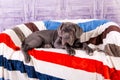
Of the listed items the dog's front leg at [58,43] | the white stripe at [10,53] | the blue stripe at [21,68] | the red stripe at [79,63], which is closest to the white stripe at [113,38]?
the red stripe at [79,63]

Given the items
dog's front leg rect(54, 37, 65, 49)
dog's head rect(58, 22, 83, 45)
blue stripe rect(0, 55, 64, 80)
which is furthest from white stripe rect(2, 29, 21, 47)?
dog's head rect(58, 22, 83, 45)

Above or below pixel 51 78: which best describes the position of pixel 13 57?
above

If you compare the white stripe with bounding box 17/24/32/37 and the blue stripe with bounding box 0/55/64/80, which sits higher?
the white stripe with bounding box 17/24/32/37

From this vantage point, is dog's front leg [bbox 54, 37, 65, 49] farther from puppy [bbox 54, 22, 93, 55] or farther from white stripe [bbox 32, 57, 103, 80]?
white stripe [bbox 32, 57, 103, 80]

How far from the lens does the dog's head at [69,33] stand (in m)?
2.14

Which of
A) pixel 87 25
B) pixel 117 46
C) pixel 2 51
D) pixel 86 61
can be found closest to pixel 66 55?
pixel 86 61

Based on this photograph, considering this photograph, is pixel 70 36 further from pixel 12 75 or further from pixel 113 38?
pixel 12 75

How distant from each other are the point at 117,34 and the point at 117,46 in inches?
8.5

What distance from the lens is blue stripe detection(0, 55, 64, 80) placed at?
2053 millimetres

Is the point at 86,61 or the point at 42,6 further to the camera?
the point at 42,6

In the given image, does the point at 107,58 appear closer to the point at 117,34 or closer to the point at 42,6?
the point at 117,34

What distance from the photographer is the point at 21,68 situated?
2109 mm

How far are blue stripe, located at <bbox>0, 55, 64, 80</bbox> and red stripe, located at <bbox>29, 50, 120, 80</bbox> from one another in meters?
0.12

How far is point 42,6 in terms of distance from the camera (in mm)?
3129
